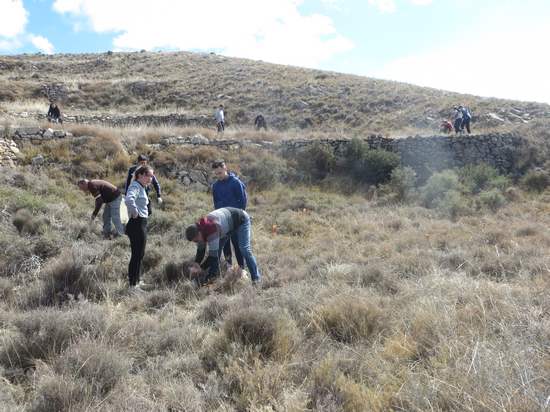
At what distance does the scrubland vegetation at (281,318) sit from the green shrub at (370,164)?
16.8 ft

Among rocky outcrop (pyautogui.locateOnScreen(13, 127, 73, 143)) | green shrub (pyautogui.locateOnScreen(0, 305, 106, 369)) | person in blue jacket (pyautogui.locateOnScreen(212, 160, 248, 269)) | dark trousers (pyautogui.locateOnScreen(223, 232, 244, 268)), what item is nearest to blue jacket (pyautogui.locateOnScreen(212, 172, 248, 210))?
person in blue jacket (pyautogui.locateOnScreen(212, 160, 248, 269))

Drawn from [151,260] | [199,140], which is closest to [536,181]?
[199,140]

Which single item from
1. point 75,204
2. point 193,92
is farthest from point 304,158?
point 193,92

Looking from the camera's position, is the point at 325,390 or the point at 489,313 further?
the point at 489,313

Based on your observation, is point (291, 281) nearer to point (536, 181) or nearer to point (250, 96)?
point (536, 181)

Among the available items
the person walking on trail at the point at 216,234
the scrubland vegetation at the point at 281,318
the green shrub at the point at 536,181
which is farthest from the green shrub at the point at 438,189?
the person walking on trail at the point at 216,234

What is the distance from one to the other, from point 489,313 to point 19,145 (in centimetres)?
1260

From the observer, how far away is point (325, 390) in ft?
9.12

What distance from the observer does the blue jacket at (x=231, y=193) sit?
20.1 feet

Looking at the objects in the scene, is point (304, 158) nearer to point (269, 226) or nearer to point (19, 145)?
point (269, 226)

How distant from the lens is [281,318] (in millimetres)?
3709

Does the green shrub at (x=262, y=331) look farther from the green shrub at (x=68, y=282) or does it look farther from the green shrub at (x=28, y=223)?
the green shrub at (x=28, y=223)

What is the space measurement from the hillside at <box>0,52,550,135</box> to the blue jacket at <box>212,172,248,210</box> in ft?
51.5

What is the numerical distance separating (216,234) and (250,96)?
2507cm
